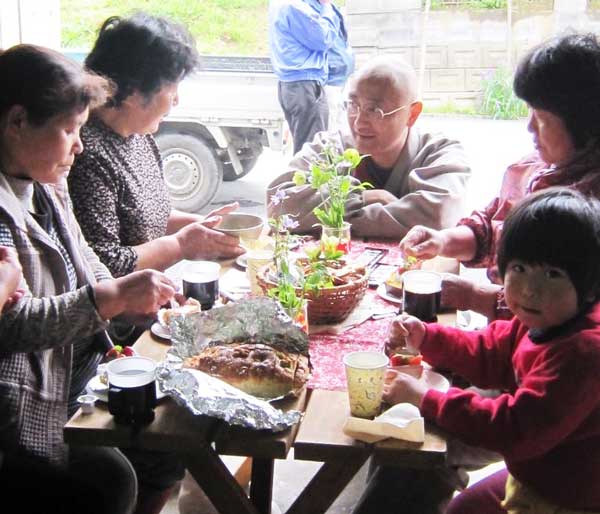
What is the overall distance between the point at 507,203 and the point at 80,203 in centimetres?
123

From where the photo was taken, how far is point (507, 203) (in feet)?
7.38

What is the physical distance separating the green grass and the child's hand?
20.7ft

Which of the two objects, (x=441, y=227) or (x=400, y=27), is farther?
(x=400, y=27)

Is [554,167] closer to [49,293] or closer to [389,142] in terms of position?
[389,142]

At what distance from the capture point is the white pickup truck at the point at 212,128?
5477 millimetres

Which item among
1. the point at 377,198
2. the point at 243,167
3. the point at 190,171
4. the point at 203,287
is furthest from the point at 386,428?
the point at 243,167

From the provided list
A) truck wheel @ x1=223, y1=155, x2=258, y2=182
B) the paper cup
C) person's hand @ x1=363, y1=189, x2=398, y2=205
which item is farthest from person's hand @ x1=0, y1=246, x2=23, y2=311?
truck wheel @ x1=223, y1=155, x2=258, y2=182

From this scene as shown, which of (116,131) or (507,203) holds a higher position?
(116,131)

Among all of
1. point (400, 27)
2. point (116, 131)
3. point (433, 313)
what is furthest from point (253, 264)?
point (400, 27)

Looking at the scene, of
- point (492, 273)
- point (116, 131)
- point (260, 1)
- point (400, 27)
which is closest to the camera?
point (492, 273)

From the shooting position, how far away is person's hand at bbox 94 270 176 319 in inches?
62.5

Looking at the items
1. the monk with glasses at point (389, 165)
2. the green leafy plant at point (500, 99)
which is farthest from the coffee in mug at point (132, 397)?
the green leafy plant at point (500, 99)

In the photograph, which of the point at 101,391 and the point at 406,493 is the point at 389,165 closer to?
the point at 406,493

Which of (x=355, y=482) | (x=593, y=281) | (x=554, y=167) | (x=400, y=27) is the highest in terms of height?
(x=400, y=27)
